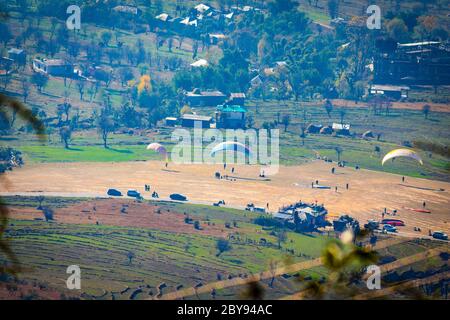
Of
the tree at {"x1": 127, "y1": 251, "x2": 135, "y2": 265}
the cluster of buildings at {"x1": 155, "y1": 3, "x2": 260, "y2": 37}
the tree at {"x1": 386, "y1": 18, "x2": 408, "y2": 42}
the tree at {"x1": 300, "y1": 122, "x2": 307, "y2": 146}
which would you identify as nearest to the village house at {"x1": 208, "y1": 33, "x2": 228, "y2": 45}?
the cluster of buildings at {"x1": 155, "y1": 3, "x2": 260, "y2": 37}

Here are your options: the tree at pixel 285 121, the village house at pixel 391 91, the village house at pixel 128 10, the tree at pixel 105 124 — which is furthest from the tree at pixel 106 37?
the village house at pixel 391 91

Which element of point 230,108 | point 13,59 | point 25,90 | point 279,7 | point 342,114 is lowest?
point 342,114

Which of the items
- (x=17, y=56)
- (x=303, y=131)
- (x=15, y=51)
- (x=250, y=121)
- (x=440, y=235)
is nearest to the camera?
(x=440, y=235)

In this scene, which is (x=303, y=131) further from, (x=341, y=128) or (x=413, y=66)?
(x=413, y=66)

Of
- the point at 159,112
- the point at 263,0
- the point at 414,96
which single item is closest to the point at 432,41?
the point at 414,96

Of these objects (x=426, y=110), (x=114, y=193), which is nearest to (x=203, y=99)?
(x=426, y=110)
